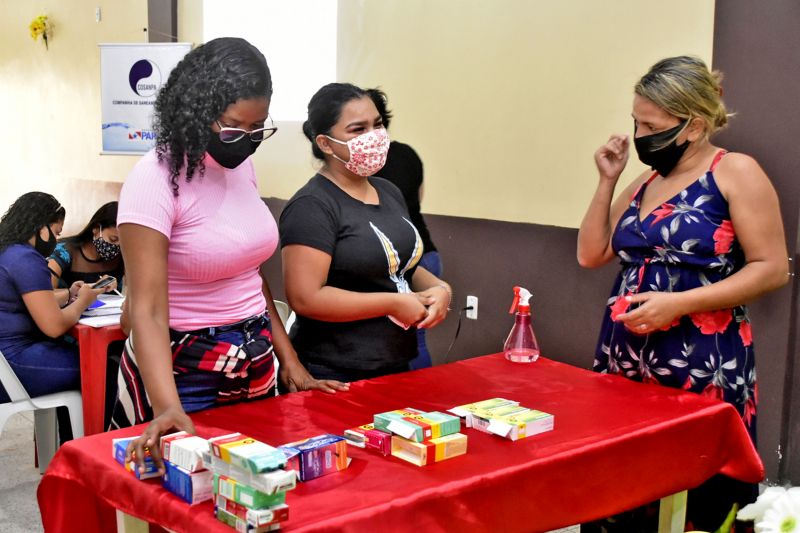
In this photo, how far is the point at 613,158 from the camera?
2258 mm

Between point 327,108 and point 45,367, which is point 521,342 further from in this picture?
point 45,367

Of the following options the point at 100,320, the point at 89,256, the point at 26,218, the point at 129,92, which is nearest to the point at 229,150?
the point at 100,320

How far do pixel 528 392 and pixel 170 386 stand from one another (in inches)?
33.0

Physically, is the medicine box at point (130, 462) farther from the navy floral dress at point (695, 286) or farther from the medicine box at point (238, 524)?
the navy floral dress at point (695, 286)

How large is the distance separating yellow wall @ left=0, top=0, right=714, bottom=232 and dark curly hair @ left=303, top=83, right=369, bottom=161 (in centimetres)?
192

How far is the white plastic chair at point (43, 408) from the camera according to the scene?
319 centimetres

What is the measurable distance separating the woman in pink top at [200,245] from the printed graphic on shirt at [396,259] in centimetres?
30

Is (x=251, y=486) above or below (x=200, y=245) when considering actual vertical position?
below

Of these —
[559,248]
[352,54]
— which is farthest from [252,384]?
[352,54]

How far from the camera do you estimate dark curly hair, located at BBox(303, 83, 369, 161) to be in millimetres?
2156

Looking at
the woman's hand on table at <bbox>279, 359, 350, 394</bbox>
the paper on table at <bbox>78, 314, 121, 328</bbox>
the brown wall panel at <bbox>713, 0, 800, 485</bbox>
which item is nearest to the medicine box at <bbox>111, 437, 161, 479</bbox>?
the woman's hand on table at <bbox>279, 359, 350, 394</bbox>

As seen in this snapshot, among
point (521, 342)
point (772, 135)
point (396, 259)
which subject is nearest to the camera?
point (396, 259)

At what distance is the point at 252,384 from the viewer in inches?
73.4

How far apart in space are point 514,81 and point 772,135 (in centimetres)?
141
